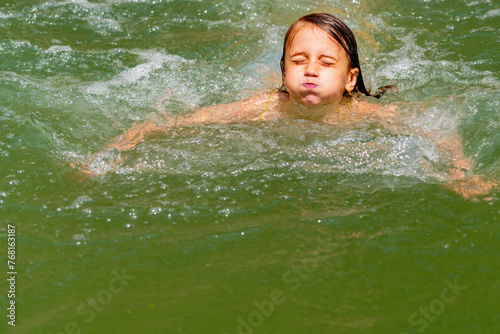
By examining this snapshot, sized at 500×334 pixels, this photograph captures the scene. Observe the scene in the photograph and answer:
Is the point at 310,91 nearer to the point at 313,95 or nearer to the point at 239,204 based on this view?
the point at 313,95

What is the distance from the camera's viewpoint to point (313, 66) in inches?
160

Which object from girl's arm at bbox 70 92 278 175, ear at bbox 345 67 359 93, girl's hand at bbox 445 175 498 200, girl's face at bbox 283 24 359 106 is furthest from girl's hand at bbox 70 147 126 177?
girl's hand at bbox 445 175 498 200

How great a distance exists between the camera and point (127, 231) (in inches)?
124

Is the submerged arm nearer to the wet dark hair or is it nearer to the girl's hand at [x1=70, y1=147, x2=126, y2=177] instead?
the wet dark hair

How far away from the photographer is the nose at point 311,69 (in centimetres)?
405

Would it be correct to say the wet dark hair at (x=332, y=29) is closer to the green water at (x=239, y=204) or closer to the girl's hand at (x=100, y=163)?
the green water at (x=239, y=204)

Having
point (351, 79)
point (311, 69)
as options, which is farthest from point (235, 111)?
point (351, 79)

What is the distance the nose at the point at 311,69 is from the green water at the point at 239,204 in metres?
0.38

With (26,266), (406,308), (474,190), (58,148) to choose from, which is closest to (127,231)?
(26,266)

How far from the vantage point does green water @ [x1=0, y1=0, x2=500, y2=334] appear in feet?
Answer: 8.81

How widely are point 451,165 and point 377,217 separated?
0.80 m

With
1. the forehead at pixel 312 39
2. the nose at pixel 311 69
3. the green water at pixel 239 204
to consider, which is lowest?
the green water at pixel 239 204

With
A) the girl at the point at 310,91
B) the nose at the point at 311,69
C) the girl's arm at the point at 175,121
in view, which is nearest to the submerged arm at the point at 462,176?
the girl at the point at 310,91

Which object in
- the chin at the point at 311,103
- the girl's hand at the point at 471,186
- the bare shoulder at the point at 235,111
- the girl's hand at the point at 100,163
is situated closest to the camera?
the girl's hand at the point at 471,186
